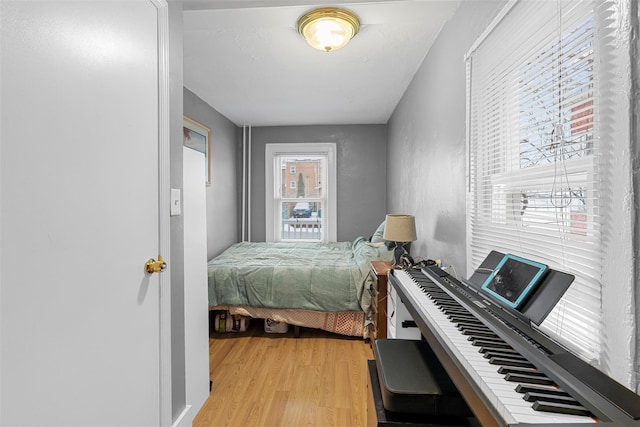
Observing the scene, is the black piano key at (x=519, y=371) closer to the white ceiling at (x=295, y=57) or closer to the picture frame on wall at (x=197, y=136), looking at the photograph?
the white ceiling at (x=295, y=57)

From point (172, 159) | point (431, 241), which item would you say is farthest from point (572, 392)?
point (431, 241)

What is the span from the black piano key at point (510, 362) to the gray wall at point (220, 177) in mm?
3278

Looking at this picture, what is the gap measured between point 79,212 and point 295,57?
2.07 metres

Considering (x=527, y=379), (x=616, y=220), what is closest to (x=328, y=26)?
(x=616, y=220)

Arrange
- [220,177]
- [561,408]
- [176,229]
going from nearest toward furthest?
[561,408], [176,229], [220,177]

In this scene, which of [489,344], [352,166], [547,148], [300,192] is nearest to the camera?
[489,344]

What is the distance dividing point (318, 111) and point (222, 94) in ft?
3.95

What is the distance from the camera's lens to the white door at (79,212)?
2.51 ft

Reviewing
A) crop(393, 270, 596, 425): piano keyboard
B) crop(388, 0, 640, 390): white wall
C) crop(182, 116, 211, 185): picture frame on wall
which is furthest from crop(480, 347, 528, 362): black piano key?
crop(182, 116, 211, 185): picture frame on wall

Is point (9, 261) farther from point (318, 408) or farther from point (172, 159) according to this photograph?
point (318, 408)

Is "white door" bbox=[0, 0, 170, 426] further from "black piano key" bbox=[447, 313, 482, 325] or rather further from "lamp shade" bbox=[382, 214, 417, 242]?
"lamp shade" bbox=[382, 214, 417, 242]

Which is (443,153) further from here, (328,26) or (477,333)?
(477,333)

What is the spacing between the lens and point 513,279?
40.1 inches

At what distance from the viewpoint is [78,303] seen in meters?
0.94
